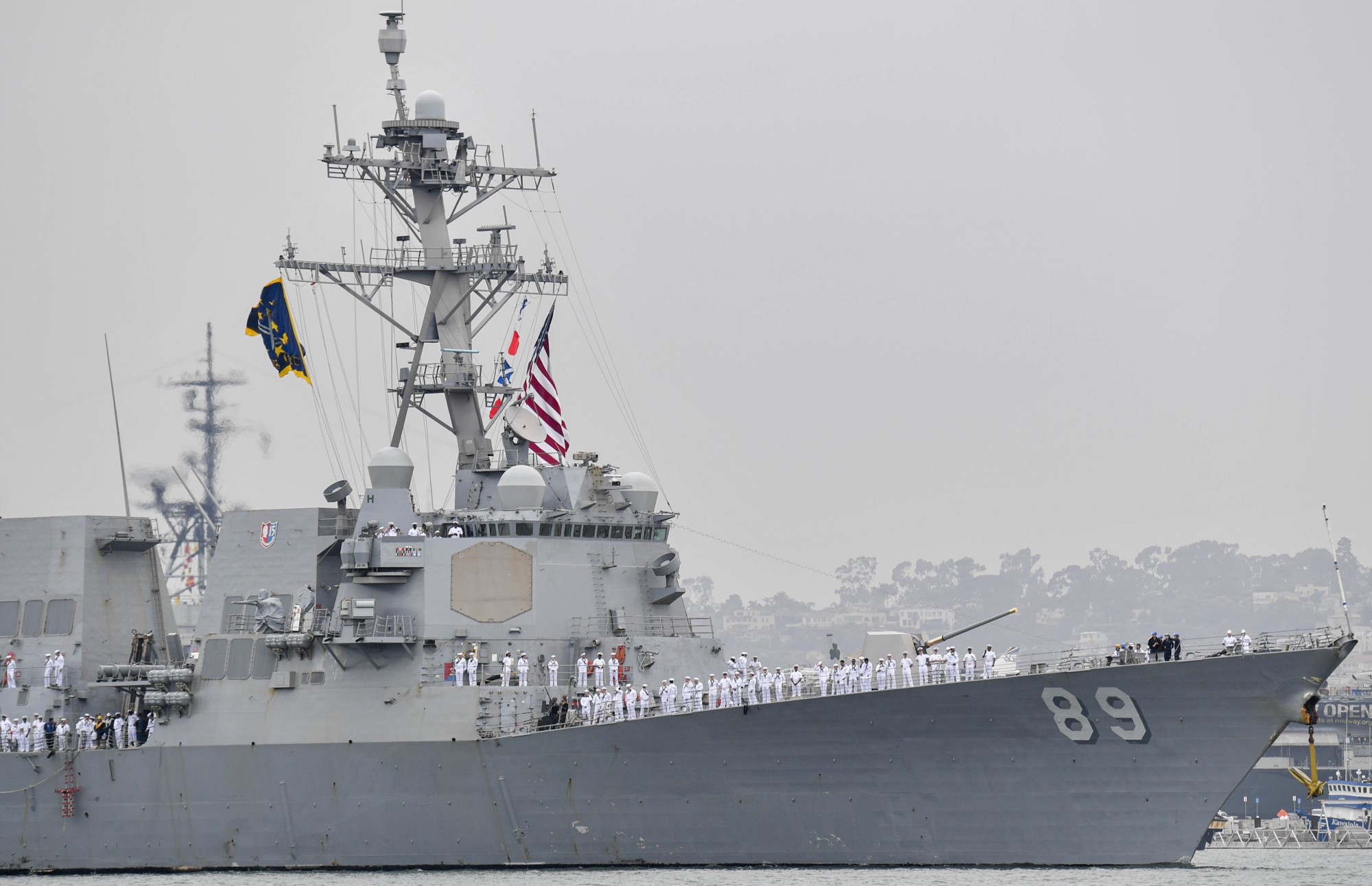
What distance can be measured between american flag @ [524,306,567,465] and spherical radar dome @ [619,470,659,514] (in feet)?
3.59

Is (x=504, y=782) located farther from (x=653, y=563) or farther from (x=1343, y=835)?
(x=1343, y=835)

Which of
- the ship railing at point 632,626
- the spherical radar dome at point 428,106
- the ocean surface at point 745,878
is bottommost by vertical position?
the ocean surface at point 745,878

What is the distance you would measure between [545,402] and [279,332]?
4638mm

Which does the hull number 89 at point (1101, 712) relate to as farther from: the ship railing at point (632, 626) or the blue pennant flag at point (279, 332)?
the blue pennant flag at point (279, 332)

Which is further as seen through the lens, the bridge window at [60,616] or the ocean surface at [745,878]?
the bridge window at [60,616]

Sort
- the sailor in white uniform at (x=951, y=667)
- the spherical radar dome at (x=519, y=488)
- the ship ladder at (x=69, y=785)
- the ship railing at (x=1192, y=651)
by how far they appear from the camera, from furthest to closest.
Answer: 1. the ship ladder at (x=69, y=785)
2. the spherical radar dome at (x=519, y=488)
3. the sailor in white uniform at (x=951, y=667)
4. the ship railing at (x=1192, y=651)

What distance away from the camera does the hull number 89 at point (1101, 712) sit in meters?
23.2

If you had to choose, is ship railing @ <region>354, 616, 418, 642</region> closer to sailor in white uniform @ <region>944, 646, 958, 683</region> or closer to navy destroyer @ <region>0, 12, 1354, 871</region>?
navy destroyer @ <region>0, 12, 1354, 871</region>

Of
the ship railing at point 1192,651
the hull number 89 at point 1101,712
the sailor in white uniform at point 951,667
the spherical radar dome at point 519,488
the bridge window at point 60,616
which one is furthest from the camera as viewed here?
the bridge window at point 60,616

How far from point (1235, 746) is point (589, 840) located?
863 centimetres

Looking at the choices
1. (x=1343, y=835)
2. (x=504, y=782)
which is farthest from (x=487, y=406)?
(x=1343, y=835)

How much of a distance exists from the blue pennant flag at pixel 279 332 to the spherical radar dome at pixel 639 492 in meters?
5.49

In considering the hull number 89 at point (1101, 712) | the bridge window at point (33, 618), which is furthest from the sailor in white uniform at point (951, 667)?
the bridge window at point (33, 618)

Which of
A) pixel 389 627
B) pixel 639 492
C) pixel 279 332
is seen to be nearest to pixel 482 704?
pixel 389 627
